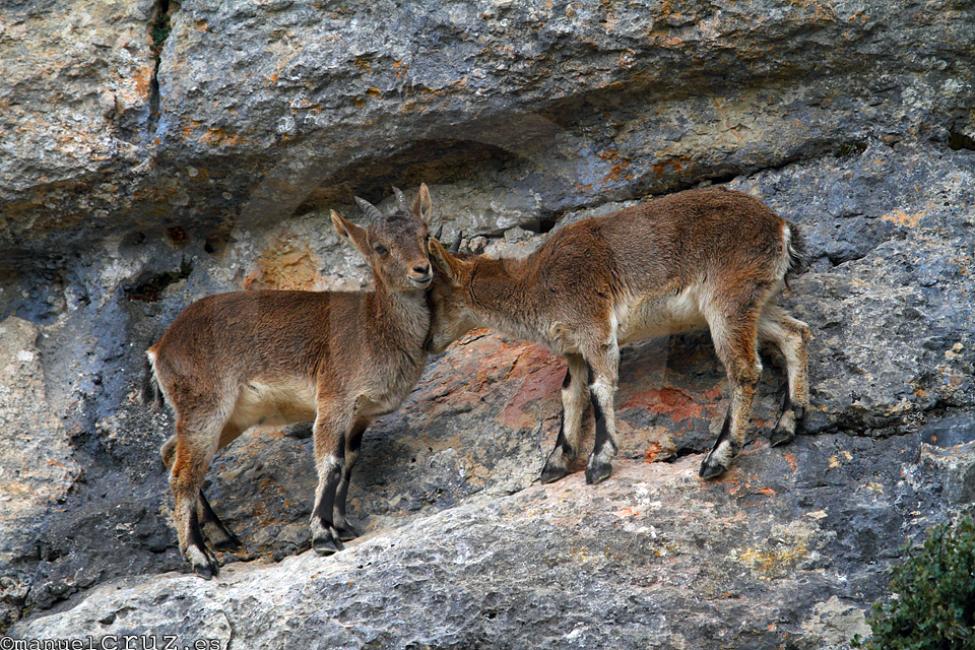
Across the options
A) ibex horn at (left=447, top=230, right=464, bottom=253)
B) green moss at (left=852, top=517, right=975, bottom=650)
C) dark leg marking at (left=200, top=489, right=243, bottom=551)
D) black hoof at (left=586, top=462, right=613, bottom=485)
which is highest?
ibex horn at (left=447, top=230, right=464, bottom=253)

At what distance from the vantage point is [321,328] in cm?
903

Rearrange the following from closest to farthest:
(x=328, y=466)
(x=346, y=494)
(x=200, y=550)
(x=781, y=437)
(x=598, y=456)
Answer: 1. (x=781, y=437)
2. (x=598, y=456)
3. (x=200, y=550)
4. (x=328, y=466)
5. (x=346, y=494)

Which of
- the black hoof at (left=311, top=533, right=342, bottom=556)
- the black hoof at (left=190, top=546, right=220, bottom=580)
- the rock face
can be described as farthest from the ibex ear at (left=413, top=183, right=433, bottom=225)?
the black hoof at (left=190, top=546, right=220, bottom=580)

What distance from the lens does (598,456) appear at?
7859 millimetres

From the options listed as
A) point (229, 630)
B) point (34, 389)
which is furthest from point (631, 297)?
point (34, 389)

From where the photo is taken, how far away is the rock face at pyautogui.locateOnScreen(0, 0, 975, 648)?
7.14 meters

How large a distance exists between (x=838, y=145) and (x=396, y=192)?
3.34 meters

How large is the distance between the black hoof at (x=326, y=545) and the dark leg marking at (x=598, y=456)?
1.66 meters

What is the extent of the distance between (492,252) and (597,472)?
110 inches

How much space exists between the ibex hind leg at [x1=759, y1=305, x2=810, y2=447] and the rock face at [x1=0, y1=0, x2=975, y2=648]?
135mm

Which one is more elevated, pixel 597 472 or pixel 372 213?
pixel 372 213

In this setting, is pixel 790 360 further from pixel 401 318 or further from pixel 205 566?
pixel 205 566

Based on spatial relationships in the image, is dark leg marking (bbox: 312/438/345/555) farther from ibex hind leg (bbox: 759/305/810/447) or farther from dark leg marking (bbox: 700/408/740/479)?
ibex hind leg (bbox: 759/305/810/447)

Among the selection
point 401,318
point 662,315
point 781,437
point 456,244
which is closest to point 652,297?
point 662,315
